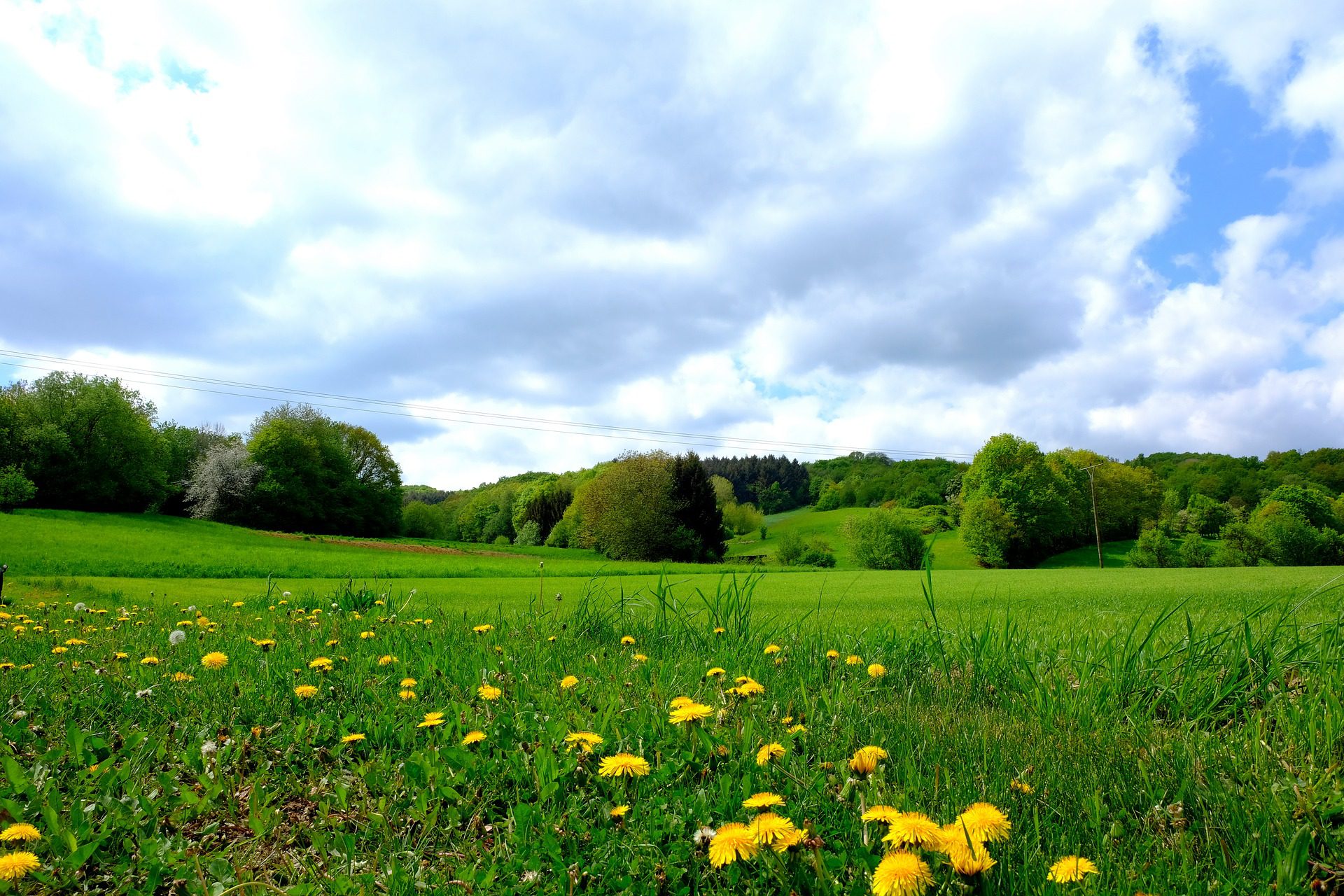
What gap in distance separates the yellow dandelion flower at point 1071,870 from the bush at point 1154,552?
64552 mm

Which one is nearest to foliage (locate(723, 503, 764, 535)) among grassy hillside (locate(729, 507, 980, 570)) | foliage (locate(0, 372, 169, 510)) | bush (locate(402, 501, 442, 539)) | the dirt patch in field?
grassy hillside (locate(729, 507, 980, 570))

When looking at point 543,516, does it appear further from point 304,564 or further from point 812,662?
point 812,662

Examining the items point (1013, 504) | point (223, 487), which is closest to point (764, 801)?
point (1013, 504)

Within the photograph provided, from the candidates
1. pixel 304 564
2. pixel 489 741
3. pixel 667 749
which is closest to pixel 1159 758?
pixel 667 749

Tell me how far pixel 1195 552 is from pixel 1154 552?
2.57m

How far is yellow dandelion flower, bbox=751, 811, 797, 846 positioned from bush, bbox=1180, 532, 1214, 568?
6492 cm

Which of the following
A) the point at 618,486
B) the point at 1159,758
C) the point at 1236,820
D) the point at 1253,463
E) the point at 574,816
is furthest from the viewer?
the point at 1253,463

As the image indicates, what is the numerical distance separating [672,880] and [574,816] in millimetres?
381

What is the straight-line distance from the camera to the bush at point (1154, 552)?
5412 centimetres

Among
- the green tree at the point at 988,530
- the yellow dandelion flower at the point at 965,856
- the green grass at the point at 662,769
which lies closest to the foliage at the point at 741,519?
the green tree at the point at 988,530

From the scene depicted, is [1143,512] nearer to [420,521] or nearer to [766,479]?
[766,479]

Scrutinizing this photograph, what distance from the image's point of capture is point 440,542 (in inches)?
2191

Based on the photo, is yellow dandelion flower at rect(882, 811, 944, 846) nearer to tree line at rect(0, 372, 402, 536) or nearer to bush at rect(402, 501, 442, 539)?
tree line at rect(0, 372, 402, 536)

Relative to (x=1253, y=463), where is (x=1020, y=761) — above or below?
below
